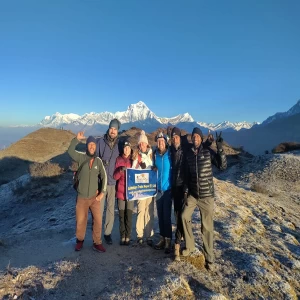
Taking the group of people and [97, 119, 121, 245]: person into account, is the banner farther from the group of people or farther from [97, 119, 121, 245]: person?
[97, 119, 121, 245]: person

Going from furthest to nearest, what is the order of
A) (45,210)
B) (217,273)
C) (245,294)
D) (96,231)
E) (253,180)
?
(253,180) < (45,210) < (96,231) < (217,273) < (245,294)

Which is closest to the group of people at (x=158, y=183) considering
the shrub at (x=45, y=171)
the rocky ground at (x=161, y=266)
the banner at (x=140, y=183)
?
the banner at (x=140, y=183)

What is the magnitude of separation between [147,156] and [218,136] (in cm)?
188

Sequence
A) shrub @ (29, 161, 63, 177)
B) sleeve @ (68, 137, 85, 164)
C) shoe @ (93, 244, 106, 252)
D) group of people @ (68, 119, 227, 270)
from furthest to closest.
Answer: shrub @ (29, 161, 63, 177), shoe @ (93, 244, 106, 252), sleeve @ (68, 137, 85, 164), group of people @ (68, 119, 227, 270)

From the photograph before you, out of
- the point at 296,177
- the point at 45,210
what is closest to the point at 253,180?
the point at 296,177

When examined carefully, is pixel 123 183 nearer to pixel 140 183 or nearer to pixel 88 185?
pixel 140 183

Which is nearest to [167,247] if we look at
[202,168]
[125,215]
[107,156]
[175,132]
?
[125,215]

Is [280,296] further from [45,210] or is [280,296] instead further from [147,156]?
[45,210]

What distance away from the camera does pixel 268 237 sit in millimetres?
9016

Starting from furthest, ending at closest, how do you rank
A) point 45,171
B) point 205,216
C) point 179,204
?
point 45,171 → point 179,204 → point 205,216

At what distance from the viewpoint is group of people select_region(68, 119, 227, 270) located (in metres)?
5.89

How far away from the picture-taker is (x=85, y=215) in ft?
21.5

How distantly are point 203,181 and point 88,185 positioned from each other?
2.73 meters

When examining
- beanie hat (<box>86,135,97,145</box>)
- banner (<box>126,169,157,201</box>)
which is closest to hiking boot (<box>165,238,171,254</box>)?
banner (<box>126,169,157,201</box>)
